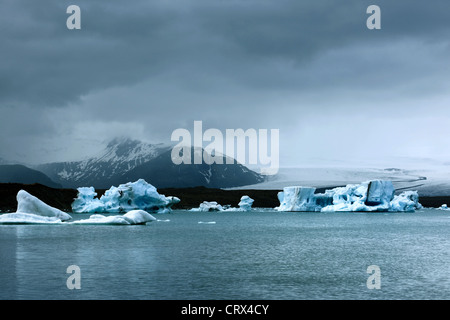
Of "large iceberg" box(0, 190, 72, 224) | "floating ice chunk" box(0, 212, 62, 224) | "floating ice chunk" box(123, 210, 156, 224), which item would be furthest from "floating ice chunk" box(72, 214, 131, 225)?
"large iceberg" box(0, 190, 72, 224)

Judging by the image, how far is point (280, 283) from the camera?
17609mm

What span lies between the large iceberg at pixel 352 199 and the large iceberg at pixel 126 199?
86.4 feet

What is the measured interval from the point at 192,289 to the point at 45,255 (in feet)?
38.7

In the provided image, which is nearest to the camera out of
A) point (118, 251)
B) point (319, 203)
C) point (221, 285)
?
point (221, 285)

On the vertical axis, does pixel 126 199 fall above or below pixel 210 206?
above

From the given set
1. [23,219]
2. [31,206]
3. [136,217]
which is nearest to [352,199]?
[136,217]

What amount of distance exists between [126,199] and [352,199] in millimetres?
40771

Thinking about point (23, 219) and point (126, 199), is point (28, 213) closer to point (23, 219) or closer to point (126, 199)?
point (23, 219)

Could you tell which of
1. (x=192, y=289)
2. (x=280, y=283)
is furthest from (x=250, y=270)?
(x=192, y=289)

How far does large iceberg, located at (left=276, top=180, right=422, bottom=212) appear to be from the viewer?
87.4 meters

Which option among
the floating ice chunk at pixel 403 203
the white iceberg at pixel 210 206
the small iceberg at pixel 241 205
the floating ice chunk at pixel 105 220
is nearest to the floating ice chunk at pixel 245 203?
the small iceberg at pixel 241 205

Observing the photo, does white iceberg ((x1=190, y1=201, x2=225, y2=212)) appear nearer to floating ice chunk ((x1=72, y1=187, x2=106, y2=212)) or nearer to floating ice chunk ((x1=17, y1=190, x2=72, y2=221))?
floating ice chunk ((x1=72, y1=187, x2=106, y2=212))

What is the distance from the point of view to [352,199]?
301ft
